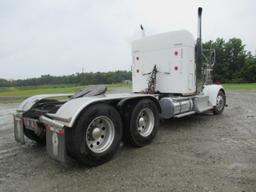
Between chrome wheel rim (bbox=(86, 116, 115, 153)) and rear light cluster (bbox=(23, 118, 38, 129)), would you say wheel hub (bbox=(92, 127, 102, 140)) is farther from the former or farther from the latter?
rear light cluster (bbox=(23, 118, 38, 129))

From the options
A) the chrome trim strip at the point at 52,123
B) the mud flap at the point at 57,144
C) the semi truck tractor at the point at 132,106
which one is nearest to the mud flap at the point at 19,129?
the semi truck tractor at the point at 132,106

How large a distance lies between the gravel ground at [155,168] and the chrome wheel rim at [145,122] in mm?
302

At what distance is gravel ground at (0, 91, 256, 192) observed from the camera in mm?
2510

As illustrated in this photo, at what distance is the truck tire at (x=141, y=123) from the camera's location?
3721 mm

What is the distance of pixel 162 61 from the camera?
18.7ft

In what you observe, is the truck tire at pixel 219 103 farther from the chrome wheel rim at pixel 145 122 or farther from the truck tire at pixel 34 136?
the truck tire at pixel 34 136

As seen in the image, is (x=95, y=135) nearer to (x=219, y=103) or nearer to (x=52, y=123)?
(x=52, y=123)

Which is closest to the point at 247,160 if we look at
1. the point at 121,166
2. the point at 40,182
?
the point at 121,166

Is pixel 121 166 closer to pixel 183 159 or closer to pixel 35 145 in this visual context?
pixel 183 159

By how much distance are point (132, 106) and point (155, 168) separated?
1315 millimetres

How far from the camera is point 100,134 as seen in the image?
3289 millimetres

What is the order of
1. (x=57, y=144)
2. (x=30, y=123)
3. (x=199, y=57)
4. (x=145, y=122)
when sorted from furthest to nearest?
(x=199, y=57)
(x=145, y=122)
(x=30, y=123)
(x=57, y=144)

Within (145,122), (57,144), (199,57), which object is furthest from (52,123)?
(199,57)

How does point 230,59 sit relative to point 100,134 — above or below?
above
